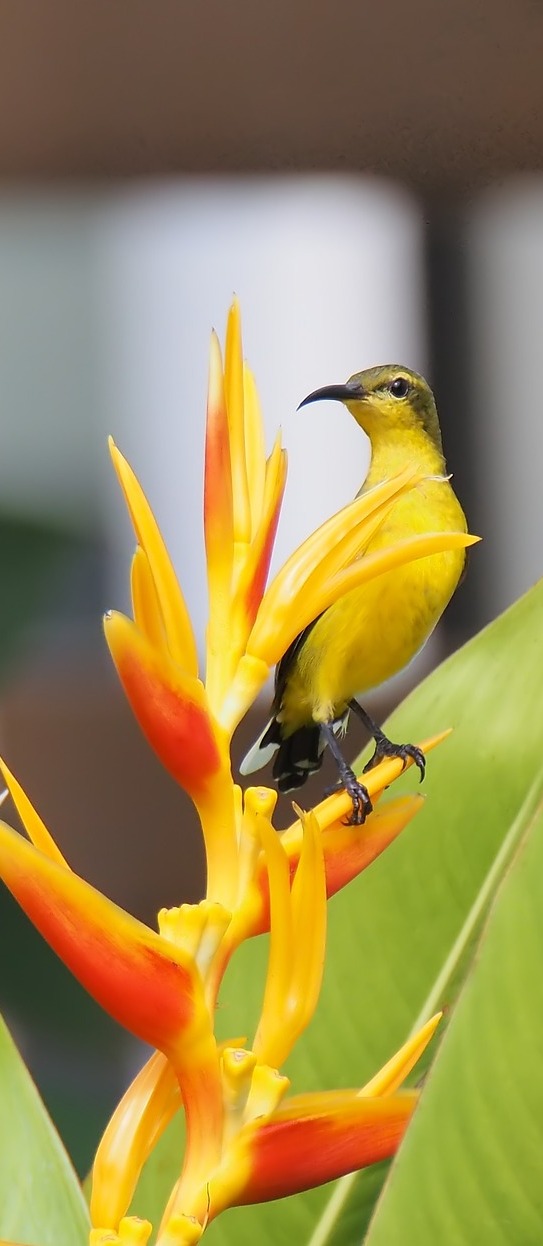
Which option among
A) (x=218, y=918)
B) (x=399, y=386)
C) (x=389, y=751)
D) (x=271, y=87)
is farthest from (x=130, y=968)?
(x=271, y=87)

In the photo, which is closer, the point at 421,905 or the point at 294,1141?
the point at 294,1141

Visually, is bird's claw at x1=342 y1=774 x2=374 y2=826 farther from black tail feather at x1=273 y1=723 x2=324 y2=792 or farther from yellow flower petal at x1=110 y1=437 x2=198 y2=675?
black tail feather at x1=273 y1=723 x2=324 y2=792

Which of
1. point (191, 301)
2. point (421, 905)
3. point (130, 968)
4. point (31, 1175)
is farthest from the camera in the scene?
point (191, 301)

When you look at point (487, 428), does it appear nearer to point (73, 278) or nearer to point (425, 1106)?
point (73, 278)

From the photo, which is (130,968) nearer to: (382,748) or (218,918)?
(218,918)

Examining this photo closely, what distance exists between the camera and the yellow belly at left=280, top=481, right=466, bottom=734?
1.53 feet

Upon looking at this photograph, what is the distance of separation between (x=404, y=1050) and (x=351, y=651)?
219 mm

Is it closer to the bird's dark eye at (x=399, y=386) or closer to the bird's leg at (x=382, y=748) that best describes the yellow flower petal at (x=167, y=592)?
the bird's leg at (x=382, y=748)

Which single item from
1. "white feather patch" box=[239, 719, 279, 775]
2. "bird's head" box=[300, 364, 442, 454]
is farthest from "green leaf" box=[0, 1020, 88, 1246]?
"bird's head" box=[300, 364, 442, 454]

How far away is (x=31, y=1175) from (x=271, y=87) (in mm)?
500

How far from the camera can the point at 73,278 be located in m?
0.61

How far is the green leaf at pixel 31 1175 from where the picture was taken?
346mm

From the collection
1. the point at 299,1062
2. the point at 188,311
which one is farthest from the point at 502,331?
the point at 299,1062

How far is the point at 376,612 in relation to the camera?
18.3 inches
